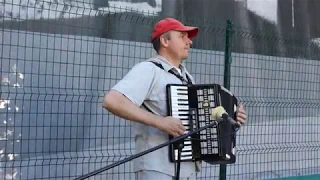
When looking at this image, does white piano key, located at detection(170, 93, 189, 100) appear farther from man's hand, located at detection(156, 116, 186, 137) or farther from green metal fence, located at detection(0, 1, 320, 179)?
green metal fence, located at detection(0, 1, 320, 179)

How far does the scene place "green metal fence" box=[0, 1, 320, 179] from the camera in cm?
524

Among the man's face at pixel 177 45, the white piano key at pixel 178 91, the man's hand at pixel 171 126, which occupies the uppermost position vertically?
the man's face at pixel 177 45

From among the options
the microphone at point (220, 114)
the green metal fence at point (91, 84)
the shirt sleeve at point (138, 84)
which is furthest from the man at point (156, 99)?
the green metal fence at point (91, 84)

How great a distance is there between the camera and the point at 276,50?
7.27 m

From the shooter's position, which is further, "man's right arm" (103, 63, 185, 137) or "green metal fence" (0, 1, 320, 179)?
"green metal fence" (0, 1, 320, 179)

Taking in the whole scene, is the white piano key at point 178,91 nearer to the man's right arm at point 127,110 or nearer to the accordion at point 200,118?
the accordion at point 200,118

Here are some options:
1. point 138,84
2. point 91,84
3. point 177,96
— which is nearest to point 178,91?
point 177,96

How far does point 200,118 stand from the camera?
3.63 metres

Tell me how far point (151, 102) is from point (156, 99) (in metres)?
0.04

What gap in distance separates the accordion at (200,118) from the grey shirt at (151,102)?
1.9 inches

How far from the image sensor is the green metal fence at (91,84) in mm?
5238

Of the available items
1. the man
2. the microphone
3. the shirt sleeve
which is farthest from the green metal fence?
the microphone

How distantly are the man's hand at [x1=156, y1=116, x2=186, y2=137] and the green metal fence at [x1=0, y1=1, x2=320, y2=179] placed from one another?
7.18ft

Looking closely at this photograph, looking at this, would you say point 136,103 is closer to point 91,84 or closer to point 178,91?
point 178,91
